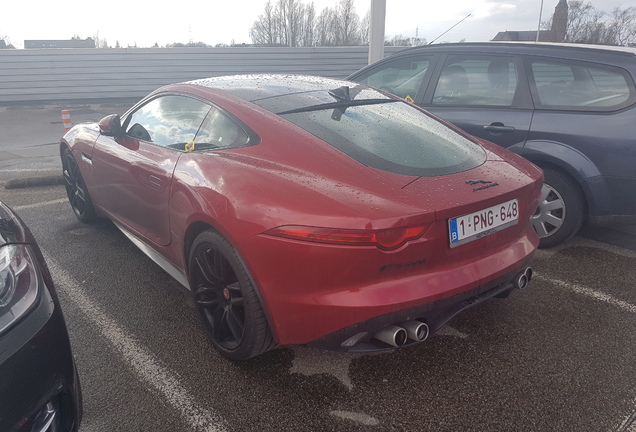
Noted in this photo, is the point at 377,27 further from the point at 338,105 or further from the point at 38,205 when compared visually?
the point at 338,105

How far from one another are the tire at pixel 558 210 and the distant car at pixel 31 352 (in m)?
3.41

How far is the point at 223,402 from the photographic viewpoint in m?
2.28

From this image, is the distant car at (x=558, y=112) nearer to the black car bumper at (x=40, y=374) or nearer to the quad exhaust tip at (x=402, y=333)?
the quad exhaust tip at (x=402, y=333)

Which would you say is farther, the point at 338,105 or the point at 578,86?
the point at 578,86

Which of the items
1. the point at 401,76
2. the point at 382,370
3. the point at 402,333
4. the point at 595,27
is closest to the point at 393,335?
the point at 402,333

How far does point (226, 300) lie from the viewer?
8.27 ft

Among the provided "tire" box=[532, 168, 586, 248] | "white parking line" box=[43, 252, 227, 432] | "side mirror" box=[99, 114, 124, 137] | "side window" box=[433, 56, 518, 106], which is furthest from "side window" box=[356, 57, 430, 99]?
"white parking line" box=[43, 252, 227, 432]

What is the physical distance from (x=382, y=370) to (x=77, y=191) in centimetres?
351

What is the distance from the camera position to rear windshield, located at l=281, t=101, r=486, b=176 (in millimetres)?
2342

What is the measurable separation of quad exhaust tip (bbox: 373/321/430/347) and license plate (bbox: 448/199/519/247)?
0.38 meters

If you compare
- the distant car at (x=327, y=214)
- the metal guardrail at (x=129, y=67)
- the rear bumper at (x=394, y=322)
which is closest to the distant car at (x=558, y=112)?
the distant car at (x=327, y=214)

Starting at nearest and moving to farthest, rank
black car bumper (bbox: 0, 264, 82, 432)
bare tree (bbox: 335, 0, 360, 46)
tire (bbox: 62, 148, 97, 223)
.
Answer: black car bumper (bbox: 0, 264, 82, 432) → tire (bbox: 62, 148, 97, 223) → bare tree (bbox: 335, 0, 360, 46)

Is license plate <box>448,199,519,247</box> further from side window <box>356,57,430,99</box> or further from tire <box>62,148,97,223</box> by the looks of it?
tire <box>62,148,97,223</box>

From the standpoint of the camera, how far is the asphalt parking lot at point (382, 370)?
216 centimetres
